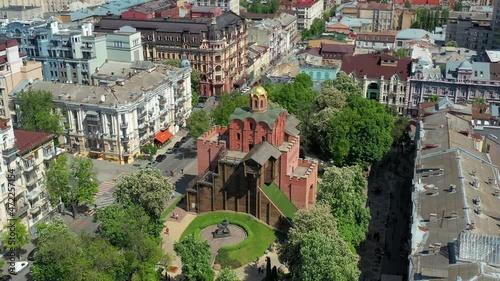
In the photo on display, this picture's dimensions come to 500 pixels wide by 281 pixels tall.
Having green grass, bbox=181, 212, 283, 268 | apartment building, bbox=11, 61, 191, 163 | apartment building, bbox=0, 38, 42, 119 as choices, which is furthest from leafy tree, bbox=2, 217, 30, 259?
apartment building, bbox=0, 38, 42, 119

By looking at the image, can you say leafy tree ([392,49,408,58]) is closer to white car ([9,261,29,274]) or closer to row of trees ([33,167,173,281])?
row of trees ([33,167,173,281])

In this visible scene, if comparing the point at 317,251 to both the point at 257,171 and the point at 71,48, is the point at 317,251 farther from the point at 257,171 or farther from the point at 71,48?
the point at 71,48

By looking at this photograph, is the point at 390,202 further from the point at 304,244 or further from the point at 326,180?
the point at 304,244

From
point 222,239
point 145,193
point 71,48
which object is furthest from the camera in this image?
point 71,48

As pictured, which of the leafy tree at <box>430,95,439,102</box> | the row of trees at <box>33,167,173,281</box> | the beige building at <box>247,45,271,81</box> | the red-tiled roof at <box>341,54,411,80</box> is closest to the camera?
the row of trees at <box>33,167,173,281</box>

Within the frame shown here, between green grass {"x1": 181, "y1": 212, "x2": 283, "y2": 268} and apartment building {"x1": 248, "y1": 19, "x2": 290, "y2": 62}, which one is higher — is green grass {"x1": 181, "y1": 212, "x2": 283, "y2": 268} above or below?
below

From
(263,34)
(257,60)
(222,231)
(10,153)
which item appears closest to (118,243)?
(222,231)

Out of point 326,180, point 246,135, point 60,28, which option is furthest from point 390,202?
point 60,28
